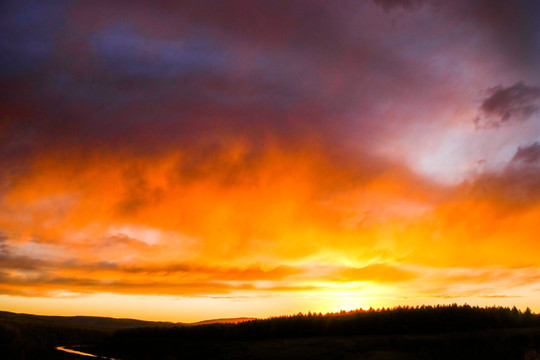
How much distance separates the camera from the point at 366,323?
1738 inches

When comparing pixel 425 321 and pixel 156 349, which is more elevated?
pixel 425 321

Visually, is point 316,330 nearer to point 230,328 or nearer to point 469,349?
point 230,328

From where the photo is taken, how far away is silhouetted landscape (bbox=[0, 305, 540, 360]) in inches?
1084

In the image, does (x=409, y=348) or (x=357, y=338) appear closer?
(x=409, y=348)

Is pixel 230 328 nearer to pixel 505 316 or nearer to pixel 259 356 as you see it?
pixel 259 356

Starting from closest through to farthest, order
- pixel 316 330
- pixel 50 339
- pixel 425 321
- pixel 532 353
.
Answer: pixel 532 353
pixel 425 321
pixel 316 330
pixel 50 339

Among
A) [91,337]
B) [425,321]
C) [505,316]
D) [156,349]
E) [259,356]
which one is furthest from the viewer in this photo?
[91,337]

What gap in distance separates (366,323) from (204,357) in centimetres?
1571

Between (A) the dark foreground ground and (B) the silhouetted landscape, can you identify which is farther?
(B) the silhouetted landscape

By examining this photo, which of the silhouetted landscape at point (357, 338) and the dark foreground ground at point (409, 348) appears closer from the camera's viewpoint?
the dark foreground ground at point (409, 348)

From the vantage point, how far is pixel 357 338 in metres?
37.9

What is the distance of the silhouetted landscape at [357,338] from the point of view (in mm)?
27531

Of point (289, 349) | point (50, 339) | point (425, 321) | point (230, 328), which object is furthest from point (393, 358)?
point (50, 339)

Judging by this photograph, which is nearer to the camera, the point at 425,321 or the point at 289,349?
the point at 289,349
